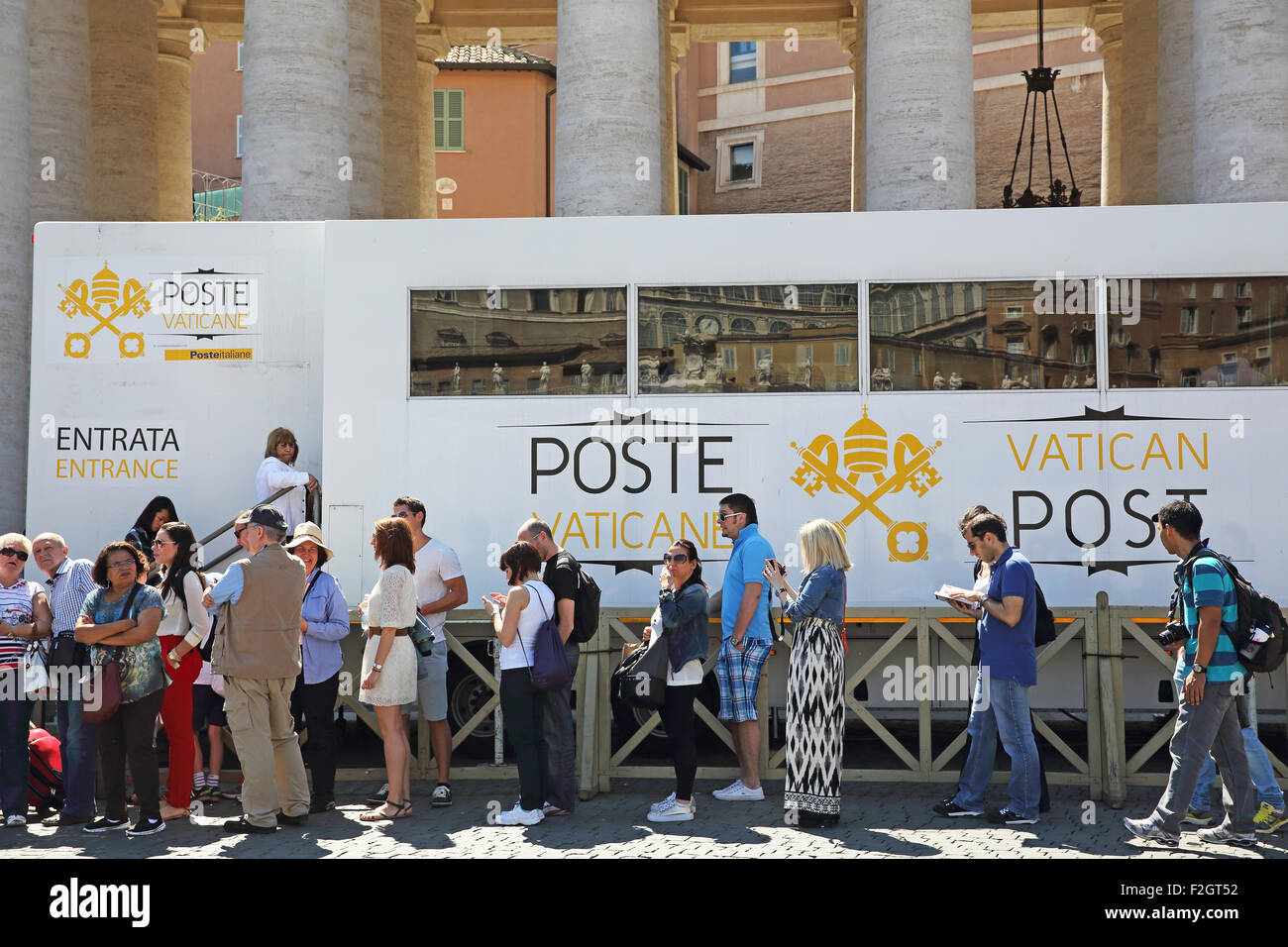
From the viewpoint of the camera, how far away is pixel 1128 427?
423 inches

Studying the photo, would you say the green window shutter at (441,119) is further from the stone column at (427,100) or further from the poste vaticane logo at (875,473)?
the poste vaticane logo at (875,473)

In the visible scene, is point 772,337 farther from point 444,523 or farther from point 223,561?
point 223,561

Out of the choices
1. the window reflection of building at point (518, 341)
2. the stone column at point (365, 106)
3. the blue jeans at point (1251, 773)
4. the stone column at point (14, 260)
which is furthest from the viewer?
the stone column at point (365, 106)

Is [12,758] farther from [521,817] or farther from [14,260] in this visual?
[14,260]

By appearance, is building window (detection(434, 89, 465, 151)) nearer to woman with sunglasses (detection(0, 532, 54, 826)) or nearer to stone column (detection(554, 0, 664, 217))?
stone column (detection(554, 0, 664, 217))

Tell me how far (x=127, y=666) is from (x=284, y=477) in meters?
2.88

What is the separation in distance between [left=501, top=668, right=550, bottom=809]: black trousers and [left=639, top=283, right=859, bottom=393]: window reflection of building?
125 inches

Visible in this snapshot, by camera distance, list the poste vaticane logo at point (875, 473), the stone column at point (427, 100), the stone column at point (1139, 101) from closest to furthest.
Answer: the poste vaticane logo at point (875, 473), the stone column at point (1139, 101), the stone column at point (427, 100)

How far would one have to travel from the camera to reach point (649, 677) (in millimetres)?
9109

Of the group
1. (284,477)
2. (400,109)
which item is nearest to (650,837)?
(284,477)

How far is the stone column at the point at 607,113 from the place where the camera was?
1661 cm

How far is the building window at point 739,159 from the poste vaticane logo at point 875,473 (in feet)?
118

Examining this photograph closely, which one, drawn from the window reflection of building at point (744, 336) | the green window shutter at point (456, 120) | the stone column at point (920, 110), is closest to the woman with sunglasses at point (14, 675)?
the window reflection of building at point (744, 336)
